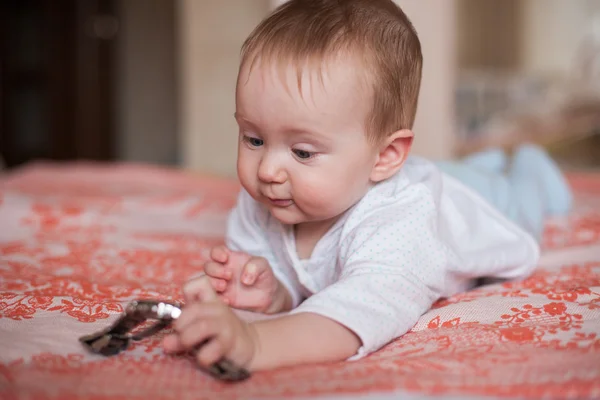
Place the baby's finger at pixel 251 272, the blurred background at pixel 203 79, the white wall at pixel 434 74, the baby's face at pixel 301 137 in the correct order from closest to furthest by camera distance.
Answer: the baby's face at pixel 301 137, the baby's finger at pixel 251 272, the white wall at pixel 434 74, the blurred background at pixel 203 79

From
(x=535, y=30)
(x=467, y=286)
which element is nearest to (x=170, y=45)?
(x=535, y=30)

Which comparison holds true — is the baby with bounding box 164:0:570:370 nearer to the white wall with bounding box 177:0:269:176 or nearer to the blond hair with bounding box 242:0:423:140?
the blond hair with bounding box 242:0:423:140

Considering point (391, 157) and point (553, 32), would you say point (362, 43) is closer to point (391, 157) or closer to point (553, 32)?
point (391, 157)

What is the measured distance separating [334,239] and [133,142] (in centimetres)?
488

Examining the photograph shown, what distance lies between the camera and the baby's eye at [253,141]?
899mm

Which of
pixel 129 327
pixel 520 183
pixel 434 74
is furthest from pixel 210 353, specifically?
pixel 434 74

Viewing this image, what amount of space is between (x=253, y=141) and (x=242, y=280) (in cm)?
20

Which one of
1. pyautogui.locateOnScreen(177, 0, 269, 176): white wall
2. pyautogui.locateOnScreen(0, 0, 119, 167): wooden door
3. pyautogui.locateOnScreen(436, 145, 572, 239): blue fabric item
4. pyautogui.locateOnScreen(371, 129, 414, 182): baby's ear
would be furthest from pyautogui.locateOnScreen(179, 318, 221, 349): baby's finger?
pyautogui.locateOnScreen(0, 0, 119, 167): wooden door

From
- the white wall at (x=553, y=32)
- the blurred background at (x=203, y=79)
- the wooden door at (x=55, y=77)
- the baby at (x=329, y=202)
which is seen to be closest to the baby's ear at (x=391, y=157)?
the baby at (x=329, y=202)

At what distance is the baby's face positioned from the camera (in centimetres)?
85

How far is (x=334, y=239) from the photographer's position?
1.02m

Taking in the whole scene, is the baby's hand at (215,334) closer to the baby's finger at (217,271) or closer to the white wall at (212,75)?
the baby's finger at (217,271)

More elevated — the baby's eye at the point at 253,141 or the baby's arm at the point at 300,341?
the baby's eye at the point at 253,141

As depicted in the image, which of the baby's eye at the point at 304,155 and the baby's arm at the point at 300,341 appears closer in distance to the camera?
the baby's arm at the point at 300,341
